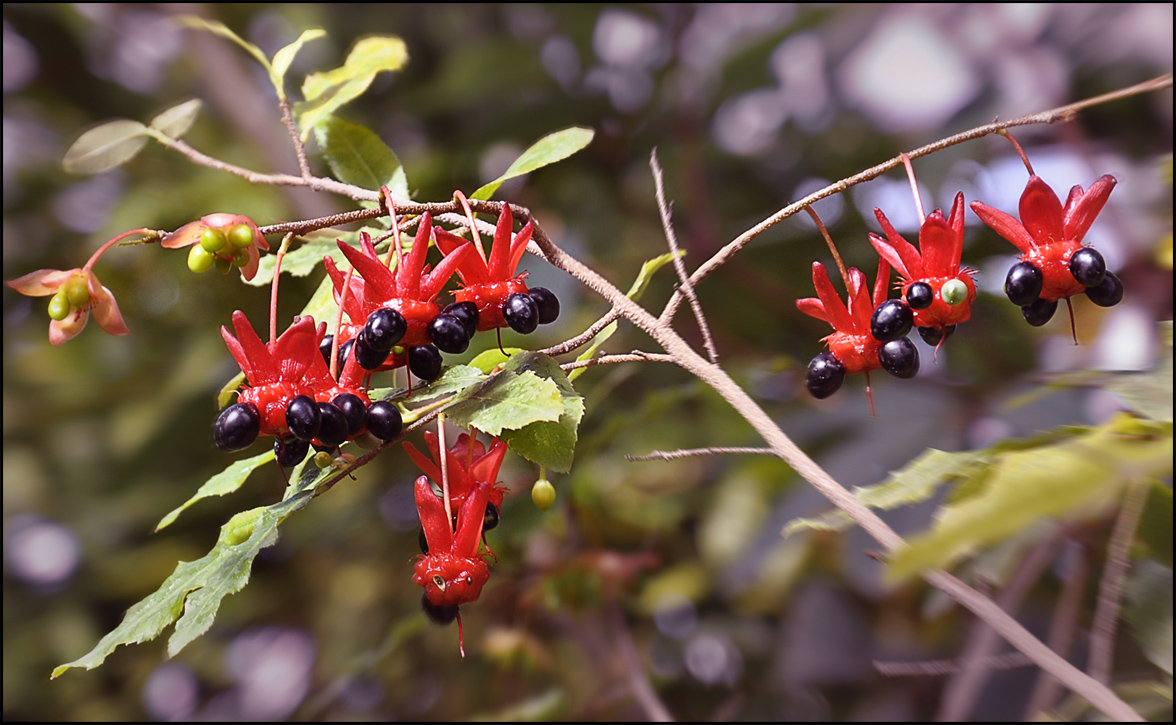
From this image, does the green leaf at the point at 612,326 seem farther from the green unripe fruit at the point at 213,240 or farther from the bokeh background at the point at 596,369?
the bokeh background at the point at 596,369

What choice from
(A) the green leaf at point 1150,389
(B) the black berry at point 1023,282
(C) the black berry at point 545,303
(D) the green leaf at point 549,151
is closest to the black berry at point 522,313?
(C) the black berry at point 545,303

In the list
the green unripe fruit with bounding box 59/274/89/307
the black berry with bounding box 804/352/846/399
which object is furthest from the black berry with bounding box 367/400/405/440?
the black berry with bounding box 804/352/846/399

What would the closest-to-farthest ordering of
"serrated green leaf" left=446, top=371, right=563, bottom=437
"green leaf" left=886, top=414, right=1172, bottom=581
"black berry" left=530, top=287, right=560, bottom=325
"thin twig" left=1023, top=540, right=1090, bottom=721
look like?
1. "green leaf" left=886, top=414, right=1172, bottom=581
2. "serrated green leaf" left=446, top=371, right=563, bottom=437
3. "black berry" left=530, top=287, right=560, bottom=325
4. "thin twig" left=1023, top=540, right=1090, bottom=721

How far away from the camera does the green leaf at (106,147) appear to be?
31.2 inches

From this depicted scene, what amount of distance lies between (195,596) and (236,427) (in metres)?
0.13

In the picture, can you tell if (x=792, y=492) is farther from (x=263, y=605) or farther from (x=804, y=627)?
(x=263, y=605)

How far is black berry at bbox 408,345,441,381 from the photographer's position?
1.96 ft

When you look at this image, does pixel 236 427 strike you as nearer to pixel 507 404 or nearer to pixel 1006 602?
pixel 507 404

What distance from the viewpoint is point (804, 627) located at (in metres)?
1.70

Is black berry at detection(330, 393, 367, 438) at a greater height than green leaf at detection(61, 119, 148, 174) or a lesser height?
greater

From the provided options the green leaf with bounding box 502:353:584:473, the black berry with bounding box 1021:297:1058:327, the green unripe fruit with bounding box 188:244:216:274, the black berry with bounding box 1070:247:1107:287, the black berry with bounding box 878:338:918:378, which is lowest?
the green leaf with bounding box 502:353:584:473

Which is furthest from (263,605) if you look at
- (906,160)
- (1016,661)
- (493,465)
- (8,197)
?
(906,160)

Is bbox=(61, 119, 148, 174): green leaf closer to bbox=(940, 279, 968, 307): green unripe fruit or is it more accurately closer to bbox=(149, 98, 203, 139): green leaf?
bbox=(149, 98, 203, 139): green leaf

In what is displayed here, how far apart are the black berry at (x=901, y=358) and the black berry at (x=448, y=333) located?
1.06 feet
